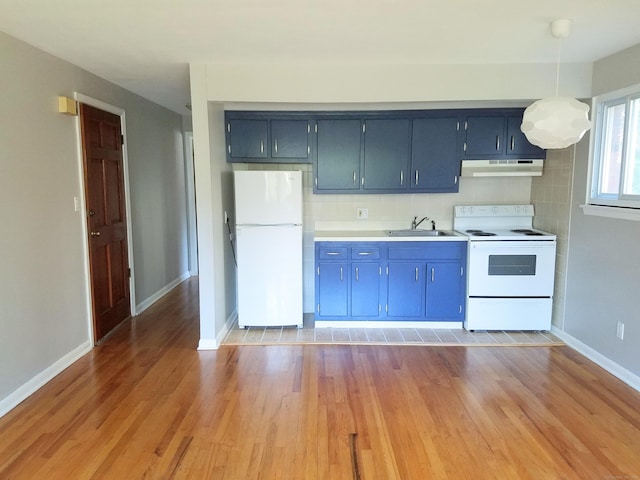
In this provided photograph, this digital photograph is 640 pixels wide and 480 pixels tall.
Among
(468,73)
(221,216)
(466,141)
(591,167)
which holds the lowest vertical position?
(221,216)

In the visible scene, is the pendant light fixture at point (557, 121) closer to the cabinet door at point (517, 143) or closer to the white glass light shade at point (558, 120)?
the white glass light shade at point (558, 120)

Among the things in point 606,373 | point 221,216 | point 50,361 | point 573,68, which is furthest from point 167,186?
point 606,373

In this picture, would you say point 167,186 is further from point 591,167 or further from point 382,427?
point 591,167

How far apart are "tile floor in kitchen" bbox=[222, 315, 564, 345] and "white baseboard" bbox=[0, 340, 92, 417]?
3.85 ft

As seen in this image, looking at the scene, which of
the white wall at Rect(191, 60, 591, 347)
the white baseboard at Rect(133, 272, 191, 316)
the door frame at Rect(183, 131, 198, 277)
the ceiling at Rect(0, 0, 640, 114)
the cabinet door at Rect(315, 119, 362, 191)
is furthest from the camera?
the door frame at Rect(183, 131, 198, 277)

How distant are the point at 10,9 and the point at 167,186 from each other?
129 inches

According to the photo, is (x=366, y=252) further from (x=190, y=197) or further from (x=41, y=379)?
(x=190, y=197)

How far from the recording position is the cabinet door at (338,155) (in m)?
4.08

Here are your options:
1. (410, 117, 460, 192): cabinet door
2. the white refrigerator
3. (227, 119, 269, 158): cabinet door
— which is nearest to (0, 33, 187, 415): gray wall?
(227, 119, 269, 158): cabinet door

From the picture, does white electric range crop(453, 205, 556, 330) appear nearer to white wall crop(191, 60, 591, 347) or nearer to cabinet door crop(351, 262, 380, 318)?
cabinet door crop(351, 262, 380, 318)

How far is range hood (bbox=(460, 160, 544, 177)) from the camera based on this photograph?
160 inches

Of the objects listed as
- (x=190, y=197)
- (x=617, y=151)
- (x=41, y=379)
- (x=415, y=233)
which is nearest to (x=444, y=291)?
(x=415, y=233)

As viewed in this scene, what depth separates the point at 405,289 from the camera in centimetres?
409

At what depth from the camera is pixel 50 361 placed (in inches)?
123
